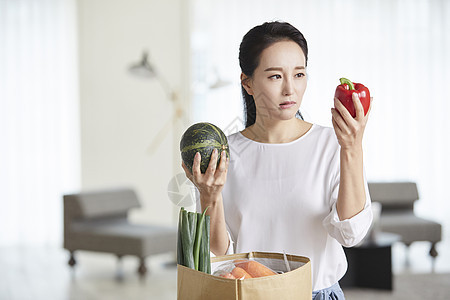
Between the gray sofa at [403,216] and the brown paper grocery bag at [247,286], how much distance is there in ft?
13.3

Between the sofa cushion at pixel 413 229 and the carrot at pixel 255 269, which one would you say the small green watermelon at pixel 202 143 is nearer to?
the carrot at pixel 255 269

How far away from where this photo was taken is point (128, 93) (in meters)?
6.77

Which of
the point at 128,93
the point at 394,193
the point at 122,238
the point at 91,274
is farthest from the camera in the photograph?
the point at 128,93

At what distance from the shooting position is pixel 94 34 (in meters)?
6.82

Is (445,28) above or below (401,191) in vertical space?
above

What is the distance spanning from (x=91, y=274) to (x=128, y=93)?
259 centimetres

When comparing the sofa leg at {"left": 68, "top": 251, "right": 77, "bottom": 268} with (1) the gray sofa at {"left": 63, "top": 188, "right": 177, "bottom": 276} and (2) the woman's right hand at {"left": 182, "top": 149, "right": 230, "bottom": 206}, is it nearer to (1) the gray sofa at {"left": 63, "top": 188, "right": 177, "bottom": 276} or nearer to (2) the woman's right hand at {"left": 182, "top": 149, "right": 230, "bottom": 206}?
(1) the gray sofa at {"left": 63, "top": 188, "right": 177, "bottom": 276}

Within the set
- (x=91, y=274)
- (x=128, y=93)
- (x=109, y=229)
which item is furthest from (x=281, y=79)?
(x=128, y=93)

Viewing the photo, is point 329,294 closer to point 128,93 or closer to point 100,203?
point 100,203

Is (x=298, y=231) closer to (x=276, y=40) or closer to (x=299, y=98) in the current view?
(x=299, y=98)

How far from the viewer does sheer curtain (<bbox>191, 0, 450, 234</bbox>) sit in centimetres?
657

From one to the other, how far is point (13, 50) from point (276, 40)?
617cm

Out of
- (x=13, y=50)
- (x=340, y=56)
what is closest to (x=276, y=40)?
(x=340, y=56)

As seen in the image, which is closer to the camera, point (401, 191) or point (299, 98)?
point (299, 98)
